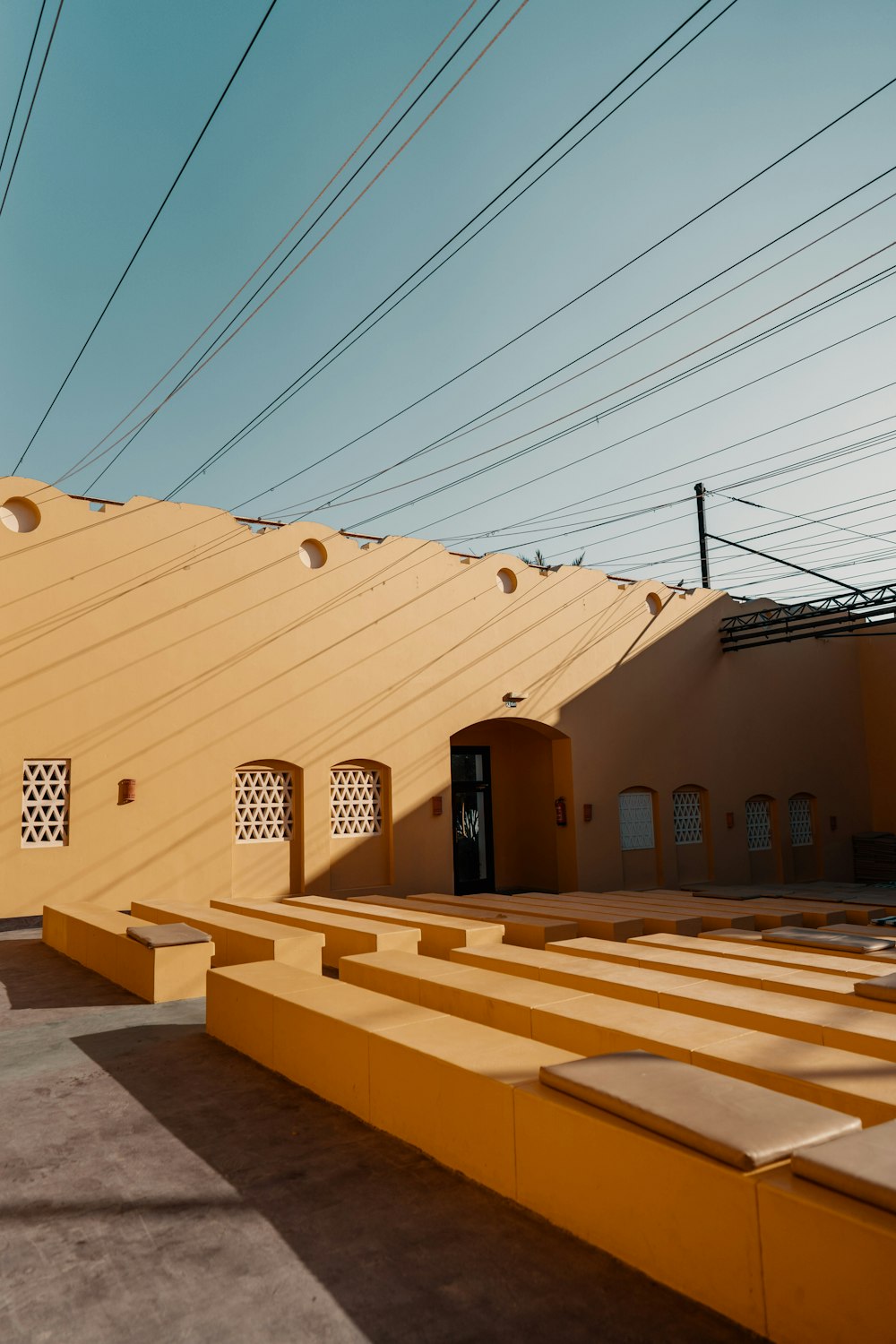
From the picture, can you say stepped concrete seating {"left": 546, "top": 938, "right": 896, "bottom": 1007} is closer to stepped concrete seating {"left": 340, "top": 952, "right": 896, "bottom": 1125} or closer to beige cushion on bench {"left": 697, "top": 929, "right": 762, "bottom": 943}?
beige cushion on bench {"left": 697, "top": 929, "right": 762, "bottom": 943}

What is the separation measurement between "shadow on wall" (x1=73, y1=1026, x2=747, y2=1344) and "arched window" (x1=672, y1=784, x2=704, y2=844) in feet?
45.6

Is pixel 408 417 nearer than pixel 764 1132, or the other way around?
pixel 764 1132

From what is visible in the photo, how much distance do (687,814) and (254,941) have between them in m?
12.2

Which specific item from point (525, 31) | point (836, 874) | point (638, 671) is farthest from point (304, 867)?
point (836, 874)

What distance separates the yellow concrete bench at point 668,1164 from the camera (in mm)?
2266

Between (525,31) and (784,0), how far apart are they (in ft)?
6.21

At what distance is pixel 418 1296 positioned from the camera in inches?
96.3

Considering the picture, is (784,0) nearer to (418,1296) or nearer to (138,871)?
(418,1296)

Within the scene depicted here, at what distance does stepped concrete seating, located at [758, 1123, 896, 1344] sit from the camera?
194cm

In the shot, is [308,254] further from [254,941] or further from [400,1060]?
[400,1060]

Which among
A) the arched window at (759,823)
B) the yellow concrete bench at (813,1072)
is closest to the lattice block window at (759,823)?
the arched window at (759,823)

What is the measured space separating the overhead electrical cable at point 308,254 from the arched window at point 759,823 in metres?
13.6

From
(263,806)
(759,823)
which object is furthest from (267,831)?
(759,823)

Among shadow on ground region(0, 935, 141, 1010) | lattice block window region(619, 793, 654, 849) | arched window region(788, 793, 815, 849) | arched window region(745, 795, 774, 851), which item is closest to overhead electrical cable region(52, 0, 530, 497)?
shadow on ground region(0, 935, 141, 1010)
